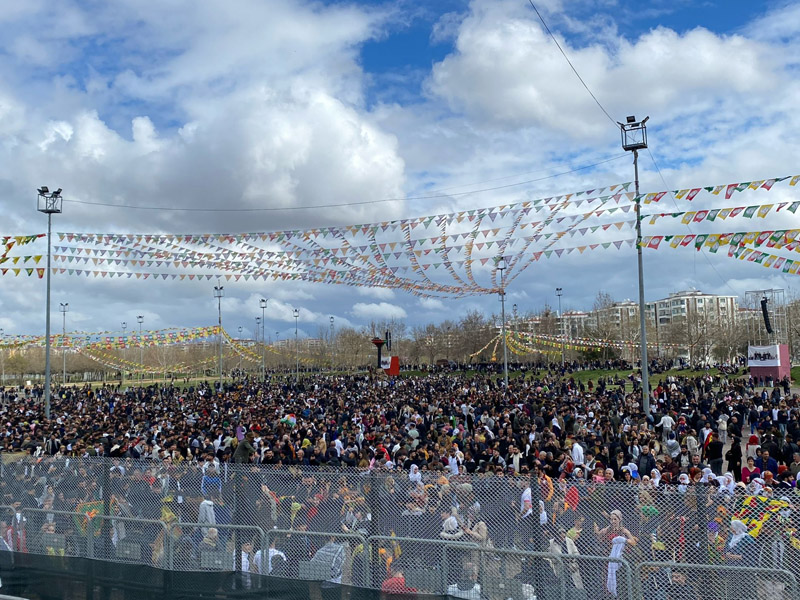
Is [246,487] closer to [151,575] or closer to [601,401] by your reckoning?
[151,575]

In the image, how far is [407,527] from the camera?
7.21 meters

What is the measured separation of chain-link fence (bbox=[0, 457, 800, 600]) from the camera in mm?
6227

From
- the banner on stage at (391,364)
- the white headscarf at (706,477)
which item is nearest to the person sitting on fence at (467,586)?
the white headscarf at (706,477)

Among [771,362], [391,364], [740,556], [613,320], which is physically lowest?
[740,556]

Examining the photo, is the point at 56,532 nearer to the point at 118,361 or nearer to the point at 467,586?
the point at 467,586

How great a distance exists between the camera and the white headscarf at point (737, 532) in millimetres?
6176

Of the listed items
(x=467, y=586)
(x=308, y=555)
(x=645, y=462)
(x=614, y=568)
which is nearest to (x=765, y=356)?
(x=645, y=462)

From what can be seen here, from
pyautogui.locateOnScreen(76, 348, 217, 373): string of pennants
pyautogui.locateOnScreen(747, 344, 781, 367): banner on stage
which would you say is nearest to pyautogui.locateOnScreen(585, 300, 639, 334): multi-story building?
pyautogui.locateOnScreen(747, 344, 781, 367): banner on stage

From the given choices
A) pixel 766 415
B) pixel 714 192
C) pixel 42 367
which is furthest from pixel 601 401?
pixel 42 367

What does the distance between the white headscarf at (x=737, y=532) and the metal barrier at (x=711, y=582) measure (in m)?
0.43

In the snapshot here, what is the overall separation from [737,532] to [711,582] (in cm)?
61

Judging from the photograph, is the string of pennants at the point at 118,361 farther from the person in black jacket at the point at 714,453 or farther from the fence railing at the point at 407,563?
the fence railing at the point at 407,563

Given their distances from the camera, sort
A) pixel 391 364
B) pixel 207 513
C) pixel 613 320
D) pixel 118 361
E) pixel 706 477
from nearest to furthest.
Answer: pixel 207 513 < pixel 706 477 < pixel 391 364 < pixel 118 361 < pixel 613 320

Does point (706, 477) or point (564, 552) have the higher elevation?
point (706, 477)
